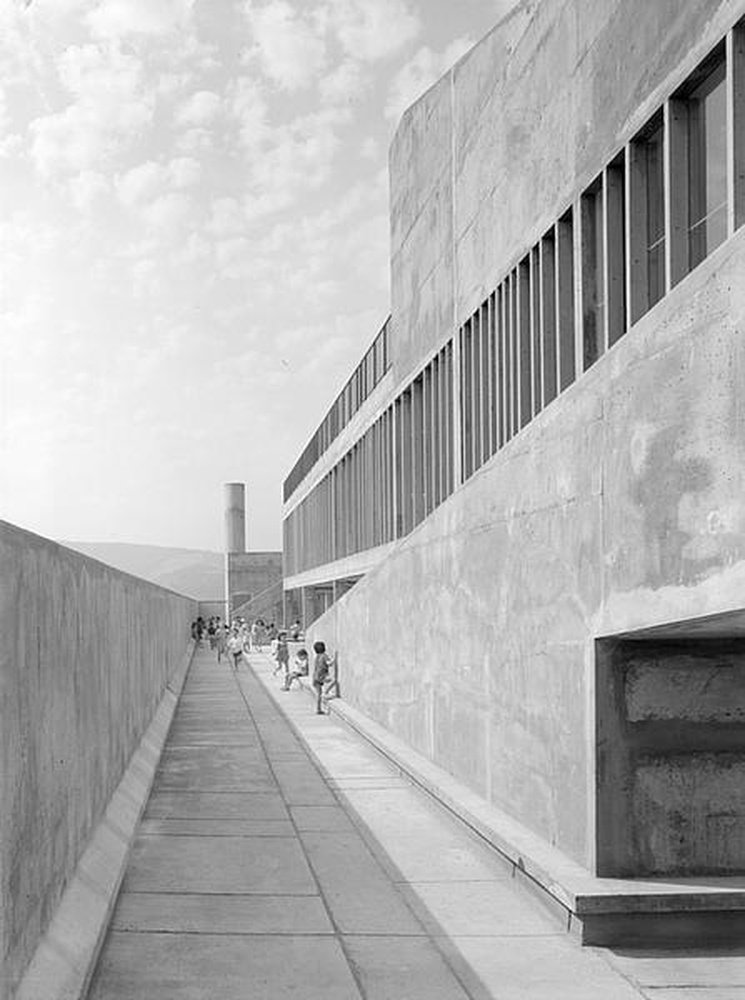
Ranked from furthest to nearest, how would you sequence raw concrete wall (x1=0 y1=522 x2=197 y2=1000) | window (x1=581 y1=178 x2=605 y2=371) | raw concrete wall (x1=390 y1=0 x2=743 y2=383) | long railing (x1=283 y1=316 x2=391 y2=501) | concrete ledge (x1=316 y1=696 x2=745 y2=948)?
long railing (x1=283 y1=316 x2=391 y2=501), window (x1=581 y1=178 x2=605 y2=371), raw concrete wall (x1=390 y1=0 x2=743 y2=383), concrete ledge (x1=316 y1=696 x2=745 y2=948), raw concrete wall (x1=0 y1=522 x2=197 y2=1000)

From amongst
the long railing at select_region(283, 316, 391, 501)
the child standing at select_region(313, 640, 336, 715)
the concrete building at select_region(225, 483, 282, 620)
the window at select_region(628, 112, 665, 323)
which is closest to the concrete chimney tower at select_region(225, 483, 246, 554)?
the concrete building at select_region(225, 483, 282, 620)

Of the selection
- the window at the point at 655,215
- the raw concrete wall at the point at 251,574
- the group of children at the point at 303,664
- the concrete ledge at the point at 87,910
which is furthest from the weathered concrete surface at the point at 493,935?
the raw concrete wall at the point at 251,574

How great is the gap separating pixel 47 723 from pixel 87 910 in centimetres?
143

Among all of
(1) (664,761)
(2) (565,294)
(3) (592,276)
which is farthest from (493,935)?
(2) (565,294)

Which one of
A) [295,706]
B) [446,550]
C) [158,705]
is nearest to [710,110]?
[446,550]

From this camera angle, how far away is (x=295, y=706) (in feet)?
82.5

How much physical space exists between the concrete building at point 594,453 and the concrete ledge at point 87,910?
3257mm

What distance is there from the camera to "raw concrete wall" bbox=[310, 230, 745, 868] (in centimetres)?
648

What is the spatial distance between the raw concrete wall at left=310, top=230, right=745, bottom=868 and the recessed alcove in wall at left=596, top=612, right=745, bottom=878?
0.14 meters

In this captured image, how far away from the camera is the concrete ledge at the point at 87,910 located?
18.7ft

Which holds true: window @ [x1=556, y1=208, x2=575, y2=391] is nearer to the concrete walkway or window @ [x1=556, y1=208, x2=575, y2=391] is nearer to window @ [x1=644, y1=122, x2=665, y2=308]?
window @ [x1=644, y1=122, x2=665, y2=308]

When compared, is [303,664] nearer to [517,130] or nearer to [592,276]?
[517,130]

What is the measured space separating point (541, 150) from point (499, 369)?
3267 millimetres

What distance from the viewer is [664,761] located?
8312 mm
